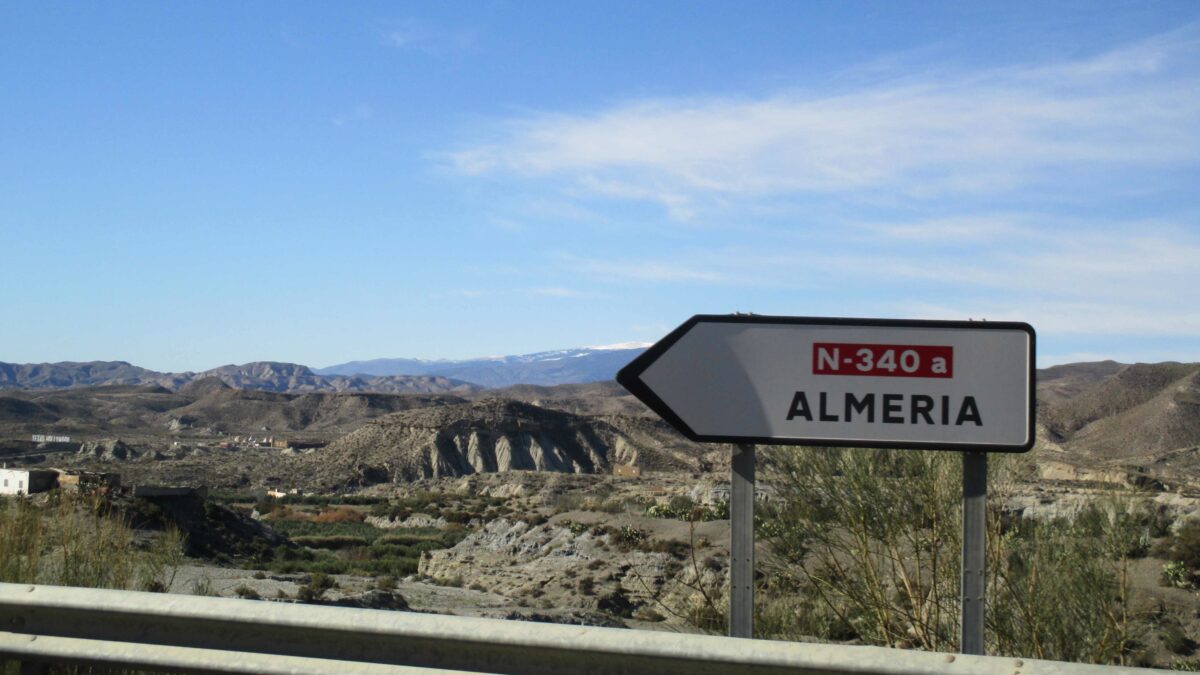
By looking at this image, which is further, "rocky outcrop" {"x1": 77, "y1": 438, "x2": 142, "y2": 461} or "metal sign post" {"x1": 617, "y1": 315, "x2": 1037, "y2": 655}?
"rocky outcrop" {"x1": 77, "y1": 438, "x2": 142, "y2": 461}

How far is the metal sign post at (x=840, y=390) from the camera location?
4125 mm

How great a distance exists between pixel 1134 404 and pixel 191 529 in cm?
6283

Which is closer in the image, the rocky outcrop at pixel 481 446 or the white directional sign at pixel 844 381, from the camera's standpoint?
the white directional sign at pixel 844 381

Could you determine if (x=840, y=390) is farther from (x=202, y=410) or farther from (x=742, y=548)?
(x=202, y=410)

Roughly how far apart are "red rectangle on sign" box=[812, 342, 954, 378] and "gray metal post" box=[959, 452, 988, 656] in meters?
0.40

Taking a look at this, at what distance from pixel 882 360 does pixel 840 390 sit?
201 mm

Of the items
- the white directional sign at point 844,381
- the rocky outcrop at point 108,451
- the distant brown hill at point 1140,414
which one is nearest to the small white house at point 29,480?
the white directional sign at point 844,381

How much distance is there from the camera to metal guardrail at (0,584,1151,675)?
138 inches

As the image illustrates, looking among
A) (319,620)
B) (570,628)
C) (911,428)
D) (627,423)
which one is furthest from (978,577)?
(627,423)

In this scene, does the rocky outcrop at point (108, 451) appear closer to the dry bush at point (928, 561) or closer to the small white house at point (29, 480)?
the small white house at point (29, 480)

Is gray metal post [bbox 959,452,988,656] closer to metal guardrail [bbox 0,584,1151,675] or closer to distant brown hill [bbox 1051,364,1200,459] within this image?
metal guardrail [bbox 0,584,1151,675]

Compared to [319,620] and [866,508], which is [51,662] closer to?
[319,620]

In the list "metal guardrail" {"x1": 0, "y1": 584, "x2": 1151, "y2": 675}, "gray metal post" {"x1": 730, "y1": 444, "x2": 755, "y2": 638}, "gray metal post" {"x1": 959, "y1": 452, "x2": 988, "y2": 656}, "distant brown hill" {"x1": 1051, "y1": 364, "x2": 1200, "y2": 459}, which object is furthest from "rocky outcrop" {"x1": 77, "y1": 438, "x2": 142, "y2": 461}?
"gray metal post" {"x1": 959, "y1": 452, "x2": 988, "y2": 656}

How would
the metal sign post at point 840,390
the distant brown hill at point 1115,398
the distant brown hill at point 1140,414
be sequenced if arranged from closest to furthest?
the metal sign post at point 840,390
the distant brown hill at point 1140,414
the distant brown hill at point 1115,398
